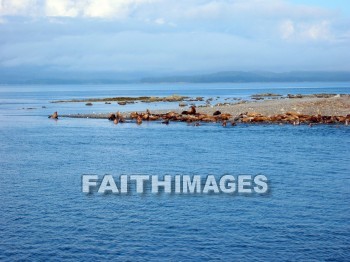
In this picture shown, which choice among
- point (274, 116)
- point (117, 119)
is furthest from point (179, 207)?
point (117, 119)

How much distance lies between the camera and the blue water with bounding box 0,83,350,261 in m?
19.3

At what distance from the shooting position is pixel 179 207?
2489 cm

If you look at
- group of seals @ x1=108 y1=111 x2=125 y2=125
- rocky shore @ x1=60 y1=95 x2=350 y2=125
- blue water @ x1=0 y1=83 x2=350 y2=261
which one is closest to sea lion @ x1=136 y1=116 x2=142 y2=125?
rocky shore @ x1=60 y1=95 x2=350 y2=125

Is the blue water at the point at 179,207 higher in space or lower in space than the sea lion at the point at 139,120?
lower

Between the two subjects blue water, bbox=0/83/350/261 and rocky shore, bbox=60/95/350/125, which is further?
rocky shore, bbox=60/95/350/125

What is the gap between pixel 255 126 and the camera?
62.1 metres

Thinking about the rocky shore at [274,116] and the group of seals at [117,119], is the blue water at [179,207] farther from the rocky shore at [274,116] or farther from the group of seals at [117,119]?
the group of seals at [117,119]

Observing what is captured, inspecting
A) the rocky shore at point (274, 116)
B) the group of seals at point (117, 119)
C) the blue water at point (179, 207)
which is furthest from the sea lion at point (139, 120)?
the blue water at point (179, 207)

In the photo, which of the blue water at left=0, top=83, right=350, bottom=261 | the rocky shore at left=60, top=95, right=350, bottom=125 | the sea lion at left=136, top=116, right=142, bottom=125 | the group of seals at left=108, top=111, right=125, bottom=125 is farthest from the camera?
the group of seals at left=108, top=111, right=125, bottom=125

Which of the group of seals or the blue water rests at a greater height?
the group of seals

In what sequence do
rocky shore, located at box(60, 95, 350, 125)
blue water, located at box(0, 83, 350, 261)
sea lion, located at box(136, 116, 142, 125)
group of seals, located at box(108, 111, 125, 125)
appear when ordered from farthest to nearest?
group of seals, located at box(108, 111, 125, 125) < sea lion, located at box(136, 116, 142, 125) < rocky shore, located at box(60, 95, 350, 125) < blue water, located at box(0, 83, 350, 261)

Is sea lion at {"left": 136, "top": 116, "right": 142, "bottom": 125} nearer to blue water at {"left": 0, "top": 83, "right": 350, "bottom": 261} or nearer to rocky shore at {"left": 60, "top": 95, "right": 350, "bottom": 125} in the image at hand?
rocky shore at {"left": 60, "top": 95, "right": 350, "bottom": 125}

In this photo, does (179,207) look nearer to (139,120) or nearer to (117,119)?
(139,120)

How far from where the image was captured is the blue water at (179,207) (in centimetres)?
1928
